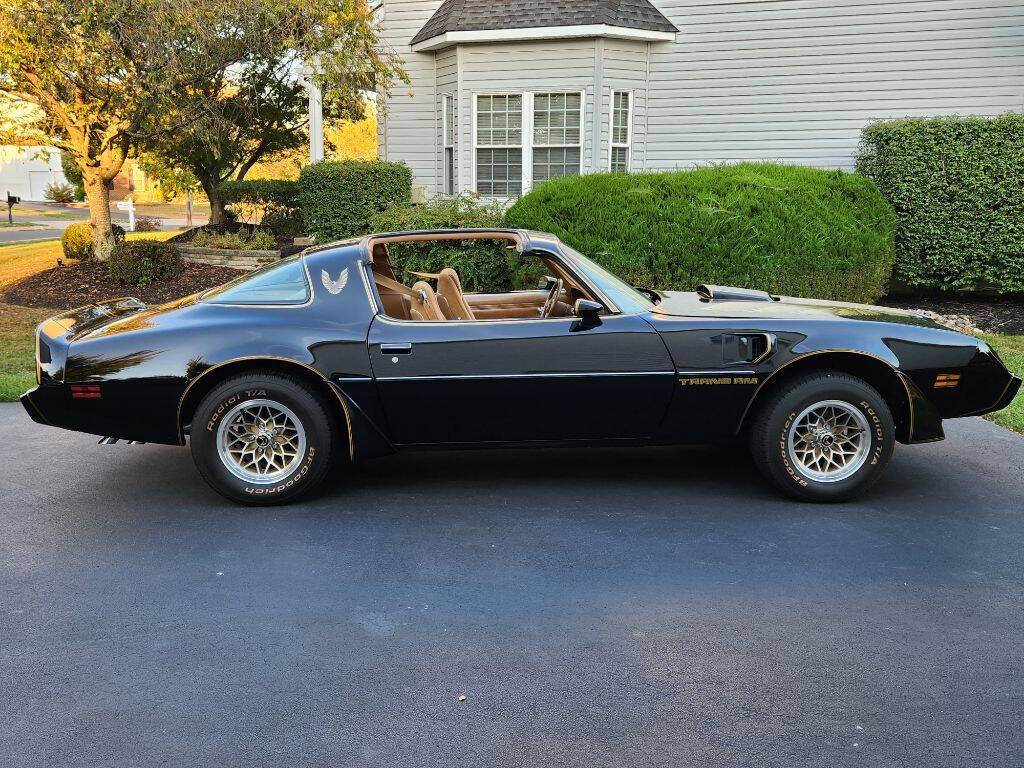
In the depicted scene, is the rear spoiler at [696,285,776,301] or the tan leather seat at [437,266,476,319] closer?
the tan leather seat at [437,266,476,319]

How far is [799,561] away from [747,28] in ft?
43.8

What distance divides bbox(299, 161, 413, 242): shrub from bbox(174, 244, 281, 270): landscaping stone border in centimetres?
104

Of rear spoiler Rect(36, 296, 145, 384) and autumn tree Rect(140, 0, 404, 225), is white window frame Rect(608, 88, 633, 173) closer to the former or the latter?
autumn tree Rect(140, 0, 404, 225)

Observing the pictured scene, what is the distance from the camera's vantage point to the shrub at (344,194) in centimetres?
1628

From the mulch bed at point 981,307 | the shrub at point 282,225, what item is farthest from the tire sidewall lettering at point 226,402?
the shrub at point 282,225

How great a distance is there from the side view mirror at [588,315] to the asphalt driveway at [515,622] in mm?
990

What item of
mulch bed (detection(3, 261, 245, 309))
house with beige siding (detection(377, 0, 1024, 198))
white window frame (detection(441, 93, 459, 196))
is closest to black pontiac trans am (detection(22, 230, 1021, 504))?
mulch bed (detection(3, 261, 245, 309))

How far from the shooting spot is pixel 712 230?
11.2m

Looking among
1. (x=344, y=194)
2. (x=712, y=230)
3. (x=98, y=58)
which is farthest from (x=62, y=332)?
(x=344, y=194)

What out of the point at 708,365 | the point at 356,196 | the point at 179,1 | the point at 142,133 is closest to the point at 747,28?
the point at 356,196

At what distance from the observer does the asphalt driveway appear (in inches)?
121

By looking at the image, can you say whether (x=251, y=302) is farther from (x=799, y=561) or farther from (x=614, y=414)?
(x=799, y=561)

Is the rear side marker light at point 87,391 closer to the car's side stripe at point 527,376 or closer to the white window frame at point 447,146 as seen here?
the car's side stripe at point 527,376

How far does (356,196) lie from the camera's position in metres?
16.4
